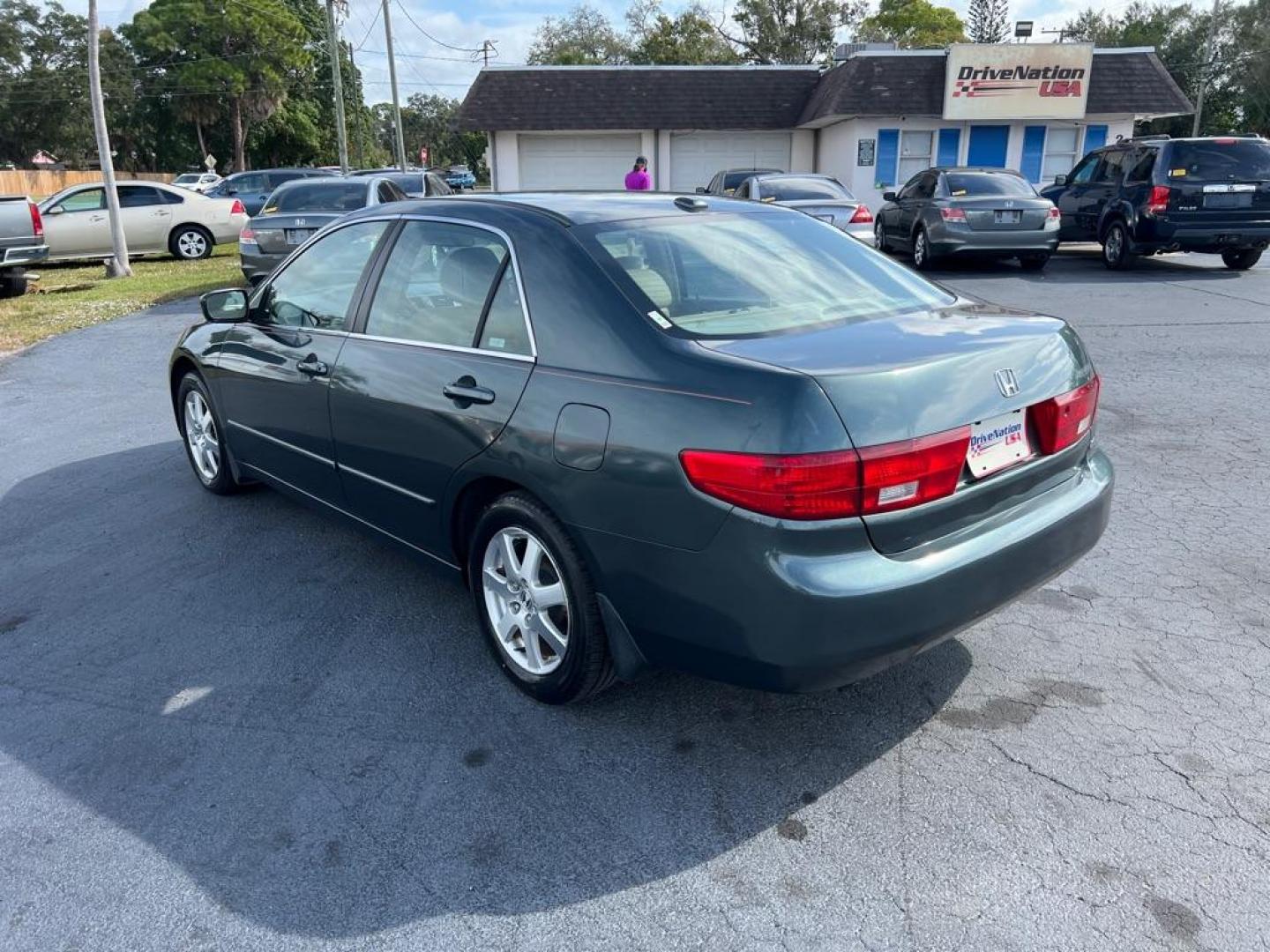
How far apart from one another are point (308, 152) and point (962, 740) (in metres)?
68.9

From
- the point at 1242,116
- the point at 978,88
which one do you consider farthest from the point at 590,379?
the point at 1242,116

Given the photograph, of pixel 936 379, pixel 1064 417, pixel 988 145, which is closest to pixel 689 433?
pixel 936 379

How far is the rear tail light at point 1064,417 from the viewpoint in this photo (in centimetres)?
304

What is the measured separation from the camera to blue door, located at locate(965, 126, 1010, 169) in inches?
1082

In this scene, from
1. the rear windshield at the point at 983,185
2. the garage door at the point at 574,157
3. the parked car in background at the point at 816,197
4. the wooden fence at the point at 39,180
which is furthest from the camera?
the wooden fence at the point at 39,180

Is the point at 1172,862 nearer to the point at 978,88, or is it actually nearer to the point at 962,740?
the point at 962,740

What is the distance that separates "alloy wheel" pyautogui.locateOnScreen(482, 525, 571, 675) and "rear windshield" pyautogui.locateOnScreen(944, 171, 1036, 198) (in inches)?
500

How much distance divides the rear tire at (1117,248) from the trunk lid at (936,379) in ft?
41.6

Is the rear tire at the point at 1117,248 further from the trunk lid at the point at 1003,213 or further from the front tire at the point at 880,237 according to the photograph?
the front tire at the point at 880,237

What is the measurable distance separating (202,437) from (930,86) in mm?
25678

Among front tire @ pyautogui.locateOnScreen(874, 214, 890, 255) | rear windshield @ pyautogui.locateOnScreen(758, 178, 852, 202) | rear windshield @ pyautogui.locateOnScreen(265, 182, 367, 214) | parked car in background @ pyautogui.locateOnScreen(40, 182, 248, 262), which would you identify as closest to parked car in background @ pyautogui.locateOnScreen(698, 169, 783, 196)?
front tire @ pyautogui.locateOnScreen(874, 214, 890, 255)

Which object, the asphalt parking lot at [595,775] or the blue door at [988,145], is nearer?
the asphalt parking lot at [595,775]

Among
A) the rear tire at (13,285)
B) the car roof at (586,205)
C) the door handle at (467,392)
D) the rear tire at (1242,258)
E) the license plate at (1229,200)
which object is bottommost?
the rear tire at (13,285)

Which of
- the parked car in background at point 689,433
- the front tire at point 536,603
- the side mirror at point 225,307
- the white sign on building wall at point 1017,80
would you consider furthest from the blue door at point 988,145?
the front tire at point 536,603
